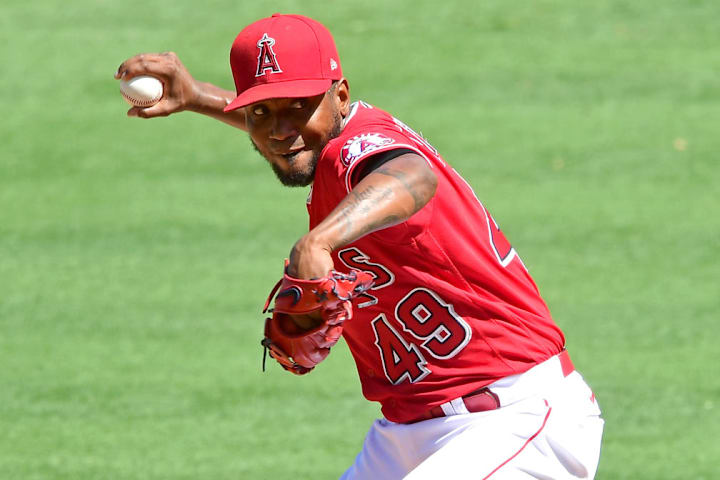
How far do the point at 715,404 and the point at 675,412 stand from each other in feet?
0.95

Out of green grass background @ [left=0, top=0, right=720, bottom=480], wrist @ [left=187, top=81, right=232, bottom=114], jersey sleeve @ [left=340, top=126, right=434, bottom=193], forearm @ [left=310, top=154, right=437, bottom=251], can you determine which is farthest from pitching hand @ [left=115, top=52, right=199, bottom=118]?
green grass background @ [left=0, top=0, right=720, bottom=480]

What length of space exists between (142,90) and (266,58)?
3.65 feet

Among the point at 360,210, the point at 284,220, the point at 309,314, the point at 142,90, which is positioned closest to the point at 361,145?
the point at 360,210

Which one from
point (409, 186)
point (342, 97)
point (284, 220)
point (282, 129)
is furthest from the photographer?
point (284, 220)

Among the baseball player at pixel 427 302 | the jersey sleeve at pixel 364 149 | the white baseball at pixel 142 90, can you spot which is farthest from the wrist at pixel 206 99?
the jersey sleeve at pixel 364 149

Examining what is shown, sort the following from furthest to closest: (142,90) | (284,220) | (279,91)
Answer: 1. (284,220)
2. (142,90)
3. (279,91)

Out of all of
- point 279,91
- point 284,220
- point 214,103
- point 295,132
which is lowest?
point 284,220

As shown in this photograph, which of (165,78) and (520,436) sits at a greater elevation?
(165,78)

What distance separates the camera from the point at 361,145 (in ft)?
11.0

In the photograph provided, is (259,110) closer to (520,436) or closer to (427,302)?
(427,302)

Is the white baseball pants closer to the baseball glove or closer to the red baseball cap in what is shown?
the baseball glove

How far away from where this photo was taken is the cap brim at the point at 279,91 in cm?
351

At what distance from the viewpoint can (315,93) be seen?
11.7ft

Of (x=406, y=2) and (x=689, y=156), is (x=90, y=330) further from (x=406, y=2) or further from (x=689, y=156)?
(x=406, y=2)
